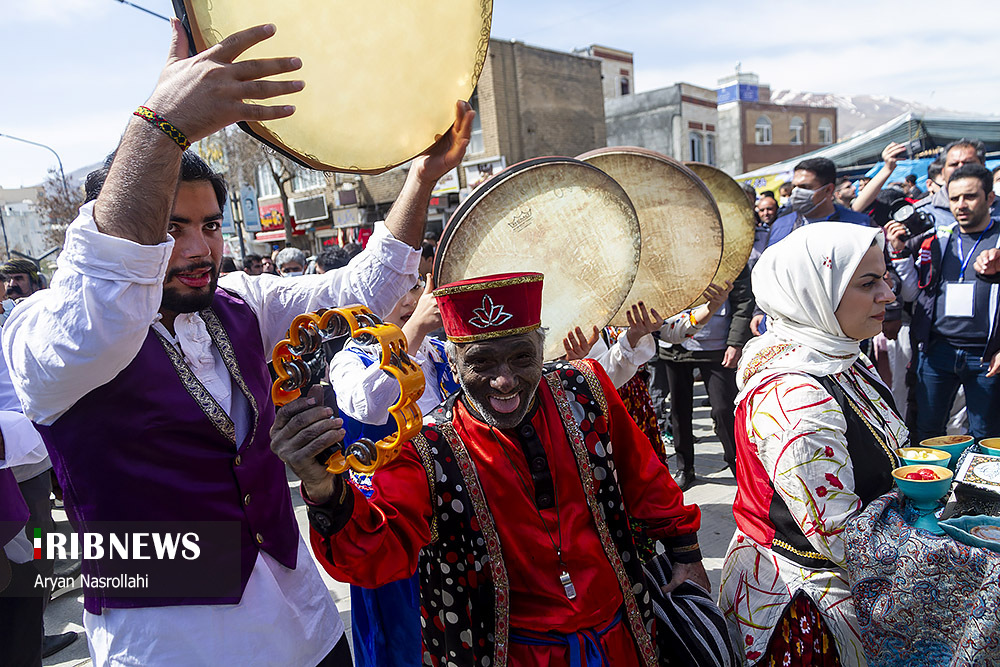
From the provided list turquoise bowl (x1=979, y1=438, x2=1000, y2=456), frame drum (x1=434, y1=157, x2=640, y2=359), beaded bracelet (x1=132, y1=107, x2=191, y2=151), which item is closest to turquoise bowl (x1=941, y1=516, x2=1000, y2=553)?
turquoise bowl (x1=979, y1=438, x2=1000, y2=456)

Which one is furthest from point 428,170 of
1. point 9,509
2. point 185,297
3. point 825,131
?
point 825,131

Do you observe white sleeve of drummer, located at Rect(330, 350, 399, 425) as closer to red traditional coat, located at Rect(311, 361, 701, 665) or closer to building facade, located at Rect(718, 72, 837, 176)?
red traditional coat, located at Rect(311, 361, 701, 665)

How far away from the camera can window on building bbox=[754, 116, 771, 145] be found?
126 ft

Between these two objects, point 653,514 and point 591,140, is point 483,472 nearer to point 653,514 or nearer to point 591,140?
point 653,514

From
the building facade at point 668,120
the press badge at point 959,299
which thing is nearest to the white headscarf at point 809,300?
the press badge at point 959,299

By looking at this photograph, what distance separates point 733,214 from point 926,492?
217cm

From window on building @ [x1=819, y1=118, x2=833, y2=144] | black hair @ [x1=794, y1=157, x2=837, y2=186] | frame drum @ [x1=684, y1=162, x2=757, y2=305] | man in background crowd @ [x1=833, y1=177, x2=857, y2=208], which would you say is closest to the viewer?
frame drum @ [x1=684, y1=162, x2=757, y2=305]

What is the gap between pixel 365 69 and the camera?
1498mm

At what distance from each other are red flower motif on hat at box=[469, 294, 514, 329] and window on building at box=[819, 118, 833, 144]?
167ft

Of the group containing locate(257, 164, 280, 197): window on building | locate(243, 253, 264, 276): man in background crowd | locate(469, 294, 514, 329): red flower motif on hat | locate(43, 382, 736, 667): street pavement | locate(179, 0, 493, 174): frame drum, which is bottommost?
locate(43, 382, 736, 667): street pavement

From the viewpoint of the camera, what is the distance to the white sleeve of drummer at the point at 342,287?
1.76 metres

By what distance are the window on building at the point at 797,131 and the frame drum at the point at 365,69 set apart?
1765 inches

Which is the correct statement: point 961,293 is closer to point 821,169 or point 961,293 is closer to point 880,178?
point 821,169

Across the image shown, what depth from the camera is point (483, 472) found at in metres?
1.75
